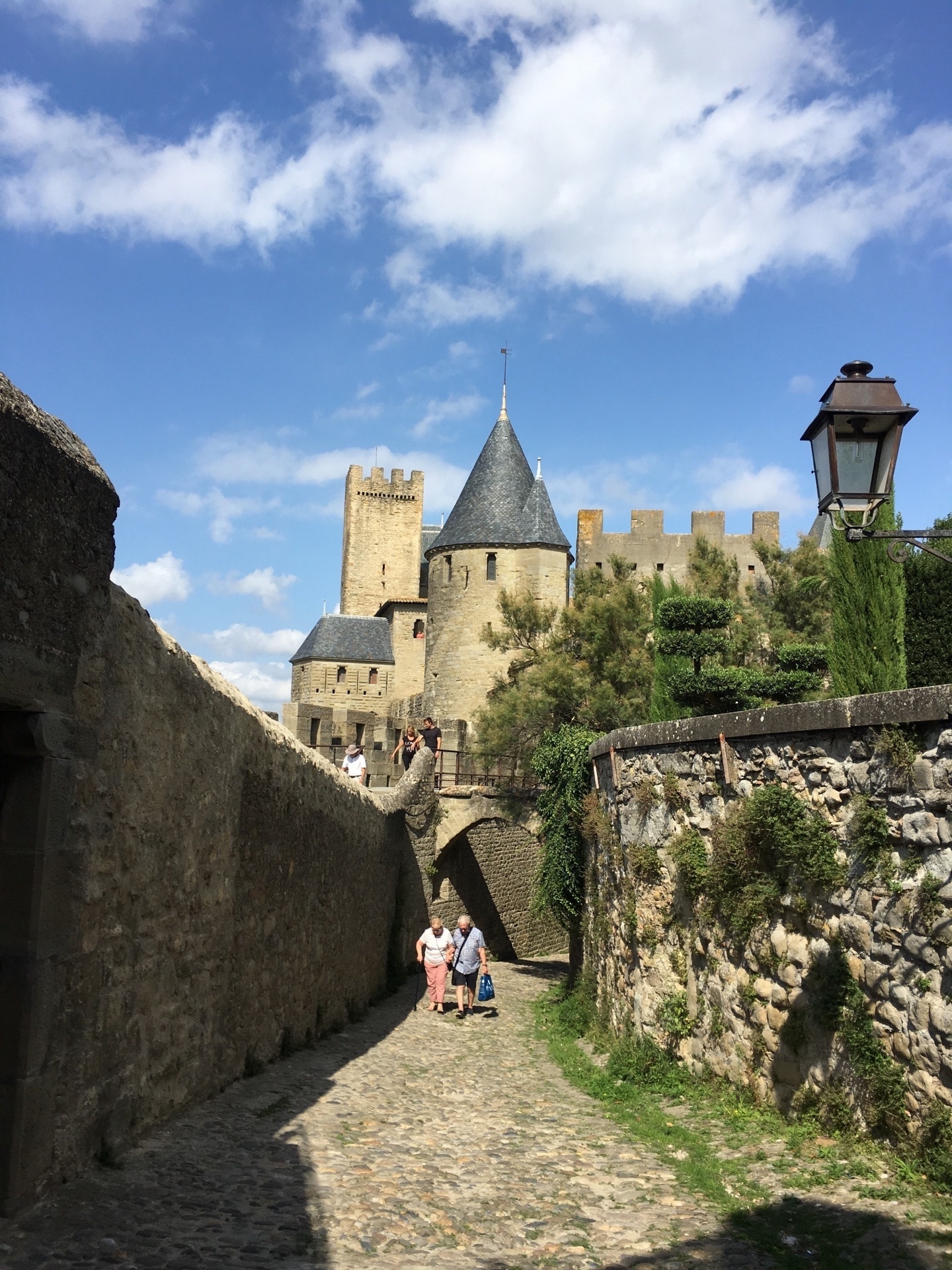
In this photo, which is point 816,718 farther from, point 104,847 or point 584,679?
point 584,679

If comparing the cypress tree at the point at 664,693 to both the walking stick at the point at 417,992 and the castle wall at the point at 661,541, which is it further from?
the castle wall at the point at 661,541

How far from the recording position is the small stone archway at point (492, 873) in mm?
20000

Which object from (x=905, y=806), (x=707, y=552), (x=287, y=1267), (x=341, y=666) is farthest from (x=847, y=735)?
(x=341, y=666)

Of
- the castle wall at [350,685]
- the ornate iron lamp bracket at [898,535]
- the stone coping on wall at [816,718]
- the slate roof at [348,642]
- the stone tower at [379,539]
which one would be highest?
the stone tower at [379,539]

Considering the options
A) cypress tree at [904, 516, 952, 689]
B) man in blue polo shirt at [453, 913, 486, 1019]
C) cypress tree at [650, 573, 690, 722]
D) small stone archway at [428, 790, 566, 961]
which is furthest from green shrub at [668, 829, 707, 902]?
small stone archway at [428, 790, 566, 961]

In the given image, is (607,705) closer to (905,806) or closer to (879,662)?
(879,662)

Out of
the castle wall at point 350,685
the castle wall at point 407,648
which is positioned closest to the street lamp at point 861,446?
the castle wall at point 407,648

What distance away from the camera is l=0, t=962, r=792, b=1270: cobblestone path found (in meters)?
4.25

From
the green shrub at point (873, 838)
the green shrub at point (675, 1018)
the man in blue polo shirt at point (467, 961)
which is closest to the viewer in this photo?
the green shrub at point (873, 838)

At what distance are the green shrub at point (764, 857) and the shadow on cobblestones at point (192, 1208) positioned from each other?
2.90 meters

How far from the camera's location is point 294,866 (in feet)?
28.9

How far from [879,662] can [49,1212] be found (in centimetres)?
925

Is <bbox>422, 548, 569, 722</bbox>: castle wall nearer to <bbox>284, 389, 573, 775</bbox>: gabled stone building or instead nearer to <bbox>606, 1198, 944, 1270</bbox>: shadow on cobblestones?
<bbox>284, 389, 573, 775</bbox>: gabled stone building

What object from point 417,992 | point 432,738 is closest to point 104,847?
point 417,992
